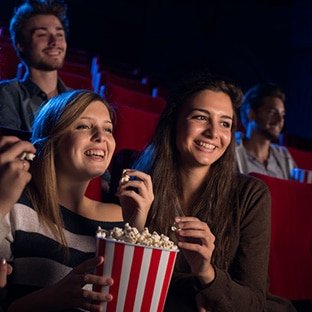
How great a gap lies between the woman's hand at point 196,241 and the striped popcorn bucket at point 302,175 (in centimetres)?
91

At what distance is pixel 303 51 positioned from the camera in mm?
2645

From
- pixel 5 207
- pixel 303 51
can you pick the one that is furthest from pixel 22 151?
pixel 303 51

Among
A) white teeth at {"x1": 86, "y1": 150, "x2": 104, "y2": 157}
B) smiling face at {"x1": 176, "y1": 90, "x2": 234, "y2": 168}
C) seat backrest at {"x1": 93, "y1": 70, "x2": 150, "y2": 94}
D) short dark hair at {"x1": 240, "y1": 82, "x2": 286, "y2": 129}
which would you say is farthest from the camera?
seat backrest at {"x1": 93, "y1": 70, "x2": 150, "y2": 94}

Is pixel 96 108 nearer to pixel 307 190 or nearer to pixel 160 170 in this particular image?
pixel 160 170

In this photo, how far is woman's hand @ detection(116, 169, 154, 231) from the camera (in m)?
0.62

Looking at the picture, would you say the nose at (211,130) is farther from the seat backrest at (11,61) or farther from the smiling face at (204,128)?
the seat backrest at (11,61)

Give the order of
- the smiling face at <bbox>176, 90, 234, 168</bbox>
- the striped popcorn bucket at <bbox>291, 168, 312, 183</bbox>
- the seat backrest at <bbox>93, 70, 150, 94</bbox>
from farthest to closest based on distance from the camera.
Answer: the seat backrest at <bbox>93, 70, 150, 94</bbox>, the striped popcorn bucket at <bbox>291, 168, 312, 183</bbox>, the smiling face at <bbox>176, 90, 234, 168</bbox>

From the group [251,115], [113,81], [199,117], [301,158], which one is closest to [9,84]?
[199,117]

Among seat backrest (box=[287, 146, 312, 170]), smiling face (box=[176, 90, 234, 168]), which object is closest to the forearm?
smiling face (box=[176, 90, 234, 168])

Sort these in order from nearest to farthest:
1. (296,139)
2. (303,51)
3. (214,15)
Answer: (296,139) → (303,51) → (214,15)

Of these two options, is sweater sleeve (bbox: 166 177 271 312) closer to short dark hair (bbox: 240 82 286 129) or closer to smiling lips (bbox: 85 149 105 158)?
smiling lips (bbox: 85 149 105 158)

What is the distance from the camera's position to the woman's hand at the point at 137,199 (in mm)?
624

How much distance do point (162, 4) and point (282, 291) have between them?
2.42 m

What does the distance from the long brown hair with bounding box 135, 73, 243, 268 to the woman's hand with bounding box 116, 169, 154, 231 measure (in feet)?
0.36
